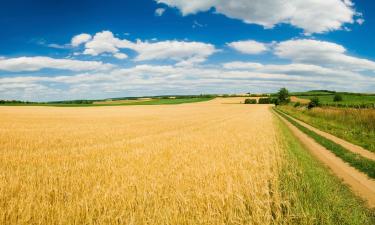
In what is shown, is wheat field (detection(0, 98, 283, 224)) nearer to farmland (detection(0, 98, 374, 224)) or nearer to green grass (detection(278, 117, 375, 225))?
farmland (detection(0, 98, 374, 224))

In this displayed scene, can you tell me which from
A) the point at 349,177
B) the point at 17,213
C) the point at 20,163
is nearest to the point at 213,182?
the point at 17,213

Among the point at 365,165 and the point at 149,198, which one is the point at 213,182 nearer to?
the point at 149,198

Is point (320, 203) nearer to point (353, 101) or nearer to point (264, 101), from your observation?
point (353, 101)

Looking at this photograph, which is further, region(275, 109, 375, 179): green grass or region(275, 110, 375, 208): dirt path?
region(275, 109, 375, 179): green grass

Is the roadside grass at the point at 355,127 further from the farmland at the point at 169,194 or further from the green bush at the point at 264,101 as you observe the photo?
the green bush at the point at 264,101

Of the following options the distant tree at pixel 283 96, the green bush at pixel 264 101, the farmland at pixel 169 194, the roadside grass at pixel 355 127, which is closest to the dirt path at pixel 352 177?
the farmland at pixel 169 194

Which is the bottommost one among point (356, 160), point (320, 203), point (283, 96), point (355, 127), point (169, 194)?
point (355, 127)

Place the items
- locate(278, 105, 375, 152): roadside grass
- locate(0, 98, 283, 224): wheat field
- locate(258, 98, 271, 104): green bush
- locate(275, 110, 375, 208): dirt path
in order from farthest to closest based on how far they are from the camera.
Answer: locate(258, 98, 271, 104): green bush → locate(278, 105, 375, 152): roadside grass → locate(275, 110, 375, 208): dirt path → locate(0, 98, 283, 224): wheat field

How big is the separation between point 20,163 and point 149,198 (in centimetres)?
669

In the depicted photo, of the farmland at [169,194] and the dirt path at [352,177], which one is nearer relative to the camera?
the farmland at [169,194]

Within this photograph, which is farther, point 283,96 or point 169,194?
point 283,96

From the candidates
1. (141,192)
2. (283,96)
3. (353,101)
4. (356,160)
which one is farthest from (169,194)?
(283,96)

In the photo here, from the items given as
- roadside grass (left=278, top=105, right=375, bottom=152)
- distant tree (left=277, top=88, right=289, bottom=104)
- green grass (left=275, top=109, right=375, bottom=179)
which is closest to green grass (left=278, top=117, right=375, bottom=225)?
green grass (left=275, top=109, right=375, bottom=179)

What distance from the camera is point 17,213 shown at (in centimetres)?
485
